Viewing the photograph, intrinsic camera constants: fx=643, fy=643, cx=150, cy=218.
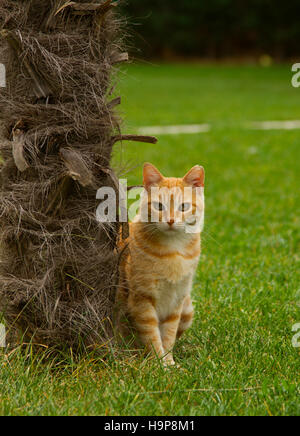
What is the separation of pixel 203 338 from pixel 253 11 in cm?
2743

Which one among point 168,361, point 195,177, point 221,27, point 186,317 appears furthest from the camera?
point 221,27

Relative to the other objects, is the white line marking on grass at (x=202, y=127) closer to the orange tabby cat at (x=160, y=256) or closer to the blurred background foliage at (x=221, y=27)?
the orange tabby cat at (x=160, y=256)

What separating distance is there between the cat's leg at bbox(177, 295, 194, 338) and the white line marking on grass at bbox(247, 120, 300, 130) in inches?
319

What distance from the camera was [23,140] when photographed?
283cm

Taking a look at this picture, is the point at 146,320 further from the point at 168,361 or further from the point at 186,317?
the point at 186,317

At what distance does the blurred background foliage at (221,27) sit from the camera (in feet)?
93.3

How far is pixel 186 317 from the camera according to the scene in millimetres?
3641

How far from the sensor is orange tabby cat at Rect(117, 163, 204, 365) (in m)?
3.29

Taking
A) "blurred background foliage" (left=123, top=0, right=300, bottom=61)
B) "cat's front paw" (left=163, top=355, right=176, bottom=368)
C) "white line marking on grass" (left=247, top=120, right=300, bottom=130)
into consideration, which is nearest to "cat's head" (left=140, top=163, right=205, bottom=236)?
"cat's front paw" (left=163, top=355, right=176, bottom=368)

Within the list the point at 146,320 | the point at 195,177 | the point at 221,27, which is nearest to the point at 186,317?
the point at 146,320

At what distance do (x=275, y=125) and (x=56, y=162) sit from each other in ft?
31.2

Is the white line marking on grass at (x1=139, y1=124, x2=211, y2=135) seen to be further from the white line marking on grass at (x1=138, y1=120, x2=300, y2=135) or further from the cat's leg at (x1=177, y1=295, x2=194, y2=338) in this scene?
the cat's leg at (x1=177, y1=295, x2=194, y2=338)

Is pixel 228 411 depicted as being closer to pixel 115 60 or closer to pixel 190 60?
pixel 115 60

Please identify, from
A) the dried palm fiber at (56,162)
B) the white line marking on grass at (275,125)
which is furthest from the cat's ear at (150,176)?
the white line marking on grass at (275,125)
